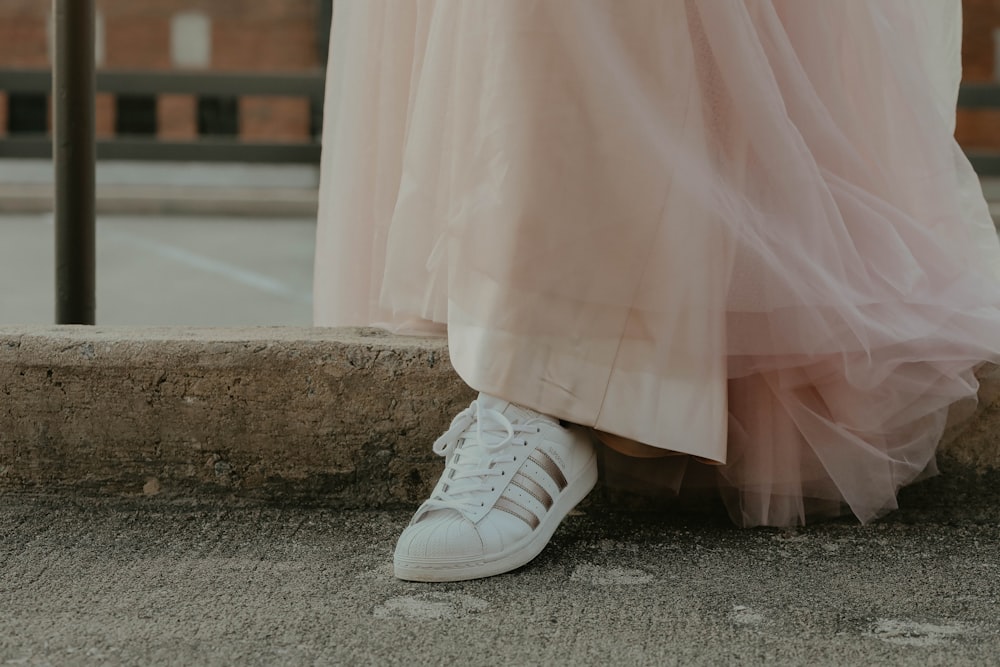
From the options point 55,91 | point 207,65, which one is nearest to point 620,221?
point 55,91

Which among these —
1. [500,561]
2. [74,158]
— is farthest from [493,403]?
[74,158]

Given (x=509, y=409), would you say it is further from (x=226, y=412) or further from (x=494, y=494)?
(x=226, y=412)

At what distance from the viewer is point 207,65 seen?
11.1 meters

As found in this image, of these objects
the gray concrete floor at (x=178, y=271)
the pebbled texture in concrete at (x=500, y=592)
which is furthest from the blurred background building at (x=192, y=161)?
the pebbled texture in concrete at (x=500, y=592)

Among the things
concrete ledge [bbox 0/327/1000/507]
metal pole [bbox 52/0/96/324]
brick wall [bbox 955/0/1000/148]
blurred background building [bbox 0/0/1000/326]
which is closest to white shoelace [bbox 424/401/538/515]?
concrete ledge [bbox 0/327/1000/507]

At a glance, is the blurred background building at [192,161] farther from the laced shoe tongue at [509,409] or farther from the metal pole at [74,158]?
the laced shoe tongue at [509,409]

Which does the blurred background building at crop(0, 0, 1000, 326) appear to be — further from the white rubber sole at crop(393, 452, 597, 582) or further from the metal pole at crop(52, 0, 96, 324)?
the white rubber sole at crop(393, 452, 597, 582)

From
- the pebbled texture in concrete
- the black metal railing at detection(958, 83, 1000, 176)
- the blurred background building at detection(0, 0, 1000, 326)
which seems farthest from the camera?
the black metal railing at detection(958, 83, 1000, 176)

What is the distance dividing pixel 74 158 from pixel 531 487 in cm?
59

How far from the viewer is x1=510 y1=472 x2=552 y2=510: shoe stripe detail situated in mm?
884

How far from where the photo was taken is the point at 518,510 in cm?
87

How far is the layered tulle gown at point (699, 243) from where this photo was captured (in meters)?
0.87

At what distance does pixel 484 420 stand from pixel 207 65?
1099 cm

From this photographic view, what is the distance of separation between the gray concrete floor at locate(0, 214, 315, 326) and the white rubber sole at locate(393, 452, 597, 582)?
4.53 feet
